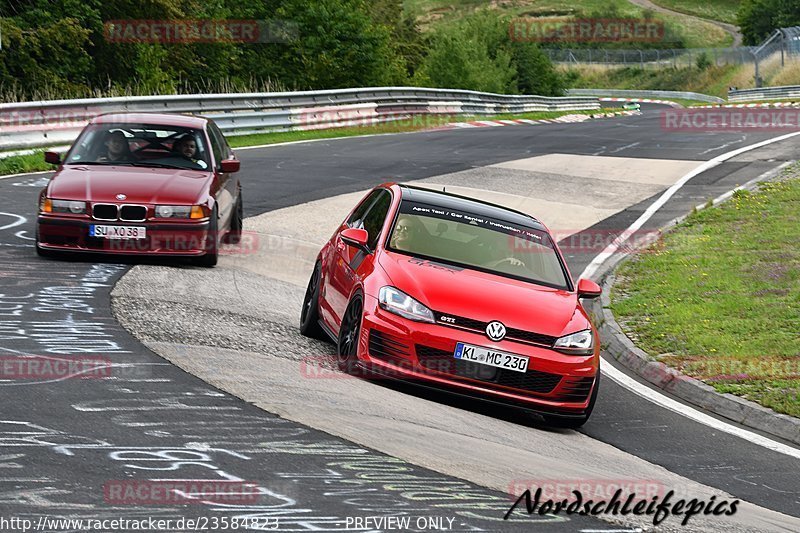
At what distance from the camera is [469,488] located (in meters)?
6.01

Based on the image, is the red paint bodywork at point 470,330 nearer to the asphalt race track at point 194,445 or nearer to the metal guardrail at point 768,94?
the asphalt race track at point 194,445

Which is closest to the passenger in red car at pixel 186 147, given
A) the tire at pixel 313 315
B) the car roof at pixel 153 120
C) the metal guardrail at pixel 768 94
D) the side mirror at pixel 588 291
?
the car roof at pixel 153 120

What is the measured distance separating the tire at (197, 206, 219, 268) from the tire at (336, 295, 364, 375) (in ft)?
12.4

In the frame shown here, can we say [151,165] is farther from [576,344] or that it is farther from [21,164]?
[21,164]

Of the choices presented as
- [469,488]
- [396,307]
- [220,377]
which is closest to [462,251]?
[396,307]

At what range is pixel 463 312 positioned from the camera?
28.1ft

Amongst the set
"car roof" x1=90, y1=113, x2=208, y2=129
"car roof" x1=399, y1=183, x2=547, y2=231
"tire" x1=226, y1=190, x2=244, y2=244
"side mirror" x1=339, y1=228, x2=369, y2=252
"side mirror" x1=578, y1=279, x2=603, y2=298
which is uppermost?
"car roof" x1=90, y1=113, x2=208, y2=129

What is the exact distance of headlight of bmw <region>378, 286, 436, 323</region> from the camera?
8.54 metres

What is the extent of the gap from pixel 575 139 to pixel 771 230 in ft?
48.8

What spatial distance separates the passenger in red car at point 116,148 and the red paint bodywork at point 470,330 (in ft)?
15.9

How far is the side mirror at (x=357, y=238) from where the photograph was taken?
9.55 meters

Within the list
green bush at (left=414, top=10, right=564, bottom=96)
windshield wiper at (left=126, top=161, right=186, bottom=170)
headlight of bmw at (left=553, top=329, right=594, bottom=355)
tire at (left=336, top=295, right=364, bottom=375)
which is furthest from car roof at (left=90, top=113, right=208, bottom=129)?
green bush at (left=414, top=10, right=564, bottom=96)

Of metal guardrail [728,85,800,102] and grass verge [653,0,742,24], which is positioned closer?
metal guardrail [728,85,800,102]

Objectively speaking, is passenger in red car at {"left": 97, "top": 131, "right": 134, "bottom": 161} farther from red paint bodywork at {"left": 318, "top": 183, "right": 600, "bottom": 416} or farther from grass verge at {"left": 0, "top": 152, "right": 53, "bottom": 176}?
grass verge at {"left": 0, "top": 152, "right": 53, "bottom": 176}
